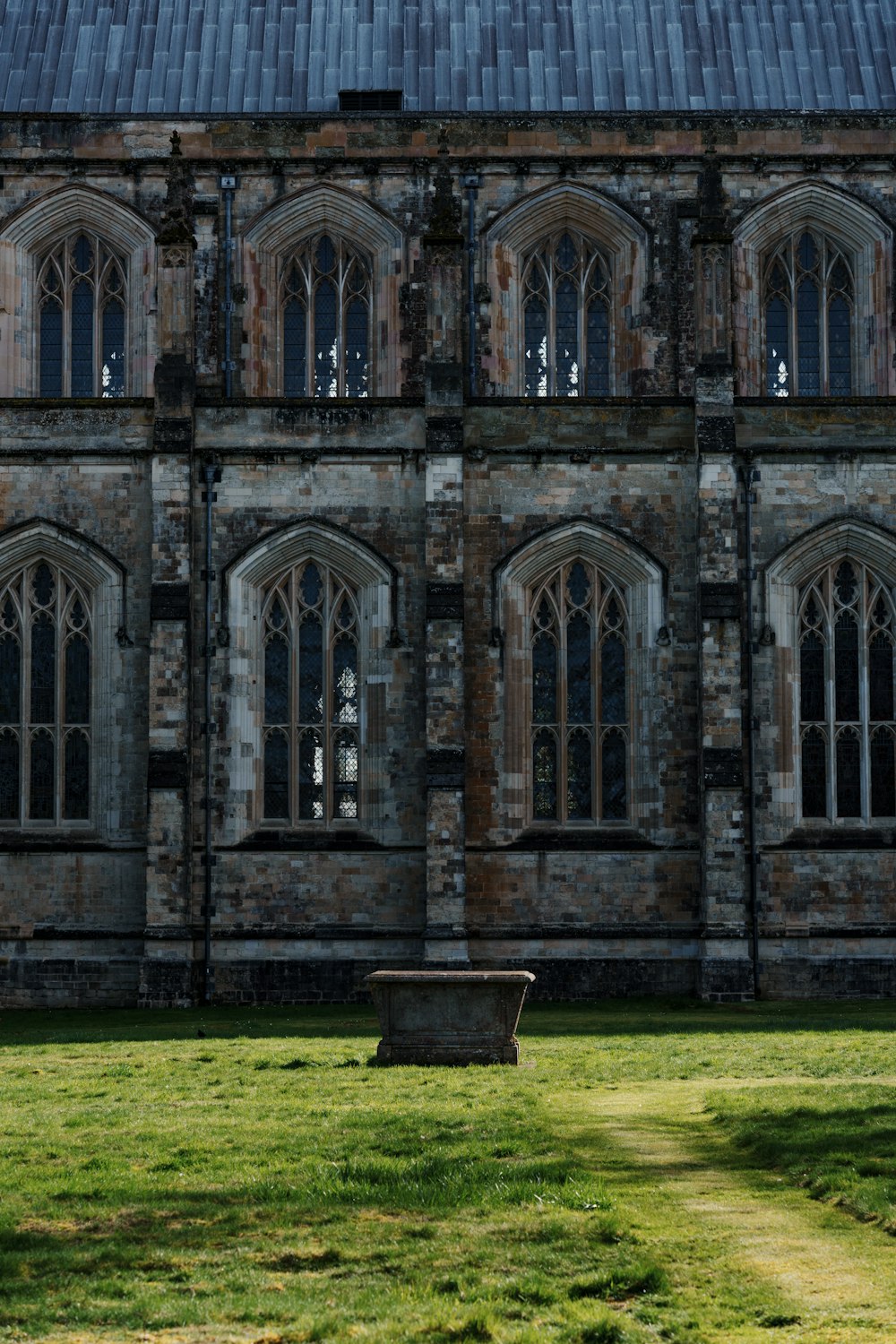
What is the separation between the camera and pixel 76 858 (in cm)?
2834

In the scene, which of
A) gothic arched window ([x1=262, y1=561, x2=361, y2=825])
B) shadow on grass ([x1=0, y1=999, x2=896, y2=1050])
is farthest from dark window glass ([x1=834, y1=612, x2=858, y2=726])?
gothic arched window ([x1=262, y1=561, x2=361, y2=825])

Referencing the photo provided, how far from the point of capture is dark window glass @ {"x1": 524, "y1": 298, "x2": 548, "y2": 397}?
31922mm

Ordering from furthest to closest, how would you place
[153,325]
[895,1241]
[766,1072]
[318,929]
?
[153,325] < [318,929] < [766,1072] < [895,1241]

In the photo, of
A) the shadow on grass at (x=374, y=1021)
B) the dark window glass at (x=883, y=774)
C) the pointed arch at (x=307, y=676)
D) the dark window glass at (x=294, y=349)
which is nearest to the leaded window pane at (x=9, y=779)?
the shadow on grass at (x=374, y=1021)

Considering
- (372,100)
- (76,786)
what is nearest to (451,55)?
(372,100)

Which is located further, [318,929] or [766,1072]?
[318,929]

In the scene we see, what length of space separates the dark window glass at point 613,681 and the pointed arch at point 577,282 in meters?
5.33

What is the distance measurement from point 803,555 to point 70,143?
15.1 m

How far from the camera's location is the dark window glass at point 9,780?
28.8 meters

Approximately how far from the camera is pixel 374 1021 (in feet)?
79.9

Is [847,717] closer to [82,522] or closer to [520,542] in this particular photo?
[520,542]

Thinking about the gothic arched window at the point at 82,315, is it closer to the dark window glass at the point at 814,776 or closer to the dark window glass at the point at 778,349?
the dark window glass at the point at 778,349

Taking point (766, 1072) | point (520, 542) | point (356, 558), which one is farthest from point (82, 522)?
point (766, 1072)

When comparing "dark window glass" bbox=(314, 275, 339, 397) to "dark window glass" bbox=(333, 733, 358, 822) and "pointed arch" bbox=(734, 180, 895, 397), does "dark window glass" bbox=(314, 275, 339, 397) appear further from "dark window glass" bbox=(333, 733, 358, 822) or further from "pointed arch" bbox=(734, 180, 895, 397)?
"pointed arch" bbox=(734, 180, 895, 397)
